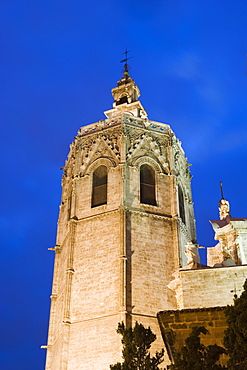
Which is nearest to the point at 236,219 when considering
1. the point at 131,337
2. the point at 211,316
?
the point at 211,316

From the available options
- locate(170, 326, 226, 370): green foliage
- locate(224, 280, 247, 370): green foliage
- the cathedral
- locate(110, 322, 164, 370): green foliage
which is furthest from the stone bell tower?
locate(224, 280, 247, 370): green foliage

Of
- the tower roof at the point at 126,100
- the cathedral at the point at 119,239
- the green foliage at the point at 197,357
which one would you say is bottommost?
the green foliage at the point at 197,357

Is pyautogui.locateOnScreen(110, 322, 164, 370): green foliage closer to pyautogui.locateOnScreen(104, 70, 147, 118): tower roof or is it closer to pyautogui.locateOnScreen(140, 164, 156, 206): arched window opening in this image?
pyautogui.locateOnScreen(140, 164, 156, 206): arched window opening

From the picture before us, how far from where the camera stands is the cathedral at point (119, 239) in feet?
70.9

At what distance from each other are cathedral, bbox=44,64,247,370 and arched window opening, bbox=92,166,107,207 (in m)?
0.06

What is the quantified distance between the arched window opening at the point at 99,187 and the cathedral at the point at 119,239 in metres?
0.06

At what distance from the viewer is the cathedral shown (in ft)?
70.9

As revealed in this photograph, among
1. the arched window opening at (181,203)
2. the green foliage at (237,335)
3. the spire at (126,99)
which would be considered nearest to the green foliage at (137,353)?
the green foliage at (237,335)

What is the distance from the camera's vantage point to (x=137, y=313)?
22.1 m

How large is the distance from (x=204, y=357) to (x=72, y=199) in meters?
17.5

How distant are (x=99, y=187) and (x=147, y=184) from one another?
8.54ft

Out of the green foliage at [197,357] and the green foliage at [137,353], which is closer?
the green foliage at [197,357]

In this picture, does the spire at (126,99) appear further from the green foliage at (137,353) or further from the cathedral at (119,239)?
the green foliage at (137,353)

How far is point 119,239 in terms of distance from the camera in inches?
941
